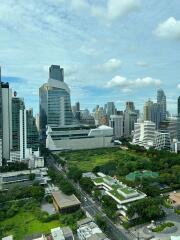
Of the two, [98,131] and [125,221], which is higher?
[98,131]

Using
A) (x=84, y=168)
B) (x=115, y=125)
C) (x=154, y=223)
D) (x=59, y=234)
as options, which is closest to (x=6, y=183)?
(x=84, y=168)

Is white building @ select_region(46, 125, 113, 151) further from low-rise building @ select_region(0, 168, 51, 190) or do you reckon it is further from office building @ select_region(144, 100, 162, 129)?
office building @ select_region(144, 100, 162, 129)

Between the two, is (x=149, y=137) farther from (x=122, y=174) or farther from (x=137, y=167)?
(x=122, y=174)

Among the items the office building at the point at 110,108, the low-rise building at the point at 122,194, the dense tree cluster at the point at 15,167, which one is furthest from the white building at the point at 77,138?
the office building at the point at 110,108

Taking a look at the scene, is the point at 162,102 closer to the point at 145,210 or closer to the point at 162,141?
the point at 162,141

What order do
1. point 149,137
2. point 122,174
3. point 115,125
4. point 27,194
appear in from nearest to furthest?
point 27,194 < point 122,174 < point 149,137 < point 115,125

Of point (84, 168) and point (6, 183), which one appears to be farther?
point (84, 168)

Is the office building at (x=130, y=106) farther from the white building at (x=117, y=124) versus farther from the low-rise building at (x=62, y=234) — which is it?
the low-rise building at (x=62, y=234)
